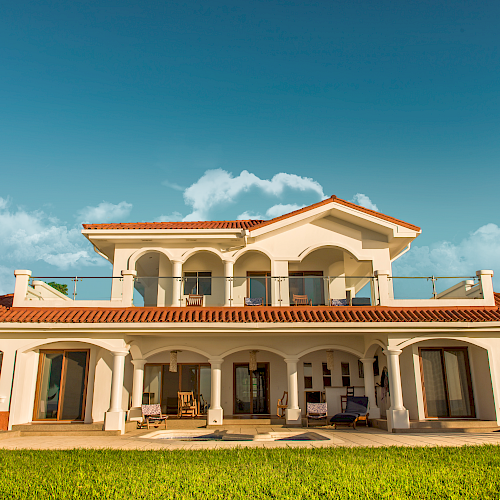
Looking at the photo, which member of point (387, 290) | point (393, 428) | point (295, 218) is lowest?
point (393, 428)

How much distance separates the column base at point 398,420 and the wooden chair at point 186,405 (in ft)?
23.3

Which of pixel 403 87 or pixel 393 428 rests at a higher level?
pixel 403 87

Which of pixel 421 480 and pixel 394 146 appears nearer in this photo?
pixel 421 480

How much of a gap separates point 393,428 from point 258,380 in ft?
18.9

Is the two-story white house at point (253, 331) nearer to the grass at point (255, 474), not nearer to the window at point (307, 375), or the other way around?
the window at point (307, 375)

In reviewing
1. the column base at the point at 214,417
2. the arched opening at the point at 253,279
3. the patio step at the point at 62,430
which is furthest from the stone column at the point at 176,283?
the patio step at the point at 62,430

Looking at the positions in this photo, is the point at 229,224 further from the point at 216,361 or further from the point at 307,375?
the point at 307,375

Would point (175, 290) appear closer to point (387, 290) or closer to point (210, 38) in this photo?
point (387, 290)

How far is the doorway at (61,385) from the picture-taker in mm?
14766

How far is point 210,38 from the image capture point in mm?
18141

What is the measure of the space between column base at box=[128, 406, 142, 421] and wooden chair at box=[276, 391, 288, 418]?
5.08 meters

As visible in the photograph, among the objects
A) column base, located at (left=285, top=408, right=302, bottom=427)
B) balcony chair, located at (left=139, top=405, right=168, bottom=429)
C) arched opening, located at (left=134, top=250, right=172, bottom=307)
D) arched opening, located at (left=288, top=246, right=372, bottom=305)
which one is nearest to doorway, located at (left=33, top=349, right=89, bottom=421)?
balcony chair, located at (left=139, top=405, right=168, bottom=429)

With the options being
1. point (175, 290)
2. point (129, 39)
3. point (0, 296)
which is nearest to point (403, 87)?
point (129, 39)

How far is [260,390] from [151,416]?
14.6ft
